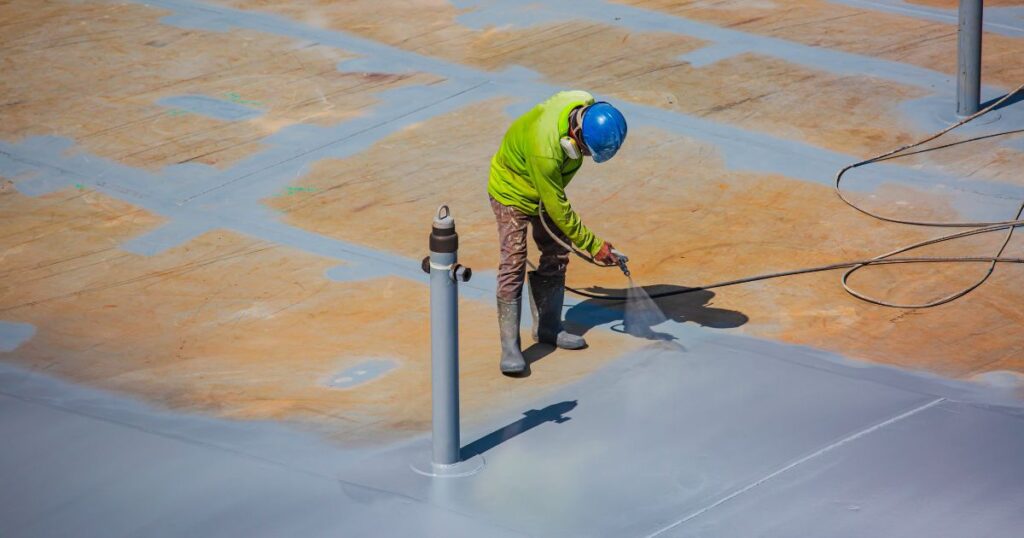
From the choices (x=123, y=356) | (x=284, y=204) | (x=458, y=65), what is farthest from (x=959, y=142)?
(x=123, y=356)

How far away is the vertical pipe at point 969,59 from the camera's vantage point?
10.1m

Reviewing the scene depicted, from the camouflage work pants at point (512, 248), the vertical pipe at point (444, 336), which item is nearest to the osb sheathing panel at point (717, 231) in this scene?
the camouflage work pants at point (512, 248)

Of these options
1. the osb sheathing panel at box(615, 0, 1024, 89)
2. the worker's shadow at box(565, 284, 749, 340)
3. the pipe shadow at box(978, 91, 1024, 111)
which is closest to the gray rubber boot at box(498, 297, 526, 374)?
the worker's shadow at box(565, 284, 749, 340)

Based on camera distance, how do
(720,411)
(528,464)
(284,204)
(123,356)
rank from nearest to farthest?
(528,464) → (720,411) → (123,356) → (284,204)

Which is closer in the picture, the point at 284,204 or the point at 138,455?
the point at 138,455

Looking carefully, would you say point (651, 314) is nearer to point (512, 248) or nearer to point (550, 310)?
point (550, 310)

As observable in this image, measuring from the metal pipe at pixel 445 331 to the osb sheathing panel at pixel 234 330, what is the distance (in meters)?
0.55

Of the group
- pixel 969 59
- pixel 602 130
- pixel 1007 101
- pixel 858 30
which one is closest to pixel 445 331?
pixel 602 130

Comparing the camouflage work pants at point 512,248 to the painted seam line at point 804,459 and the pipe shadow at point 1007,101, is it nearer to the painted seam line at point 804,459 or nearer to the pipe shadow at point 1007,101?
the painted seam line at point 804,459

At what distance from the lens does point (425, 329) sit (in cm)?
752

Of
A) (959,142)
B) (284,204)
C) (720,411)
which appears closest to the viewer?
(720,411)

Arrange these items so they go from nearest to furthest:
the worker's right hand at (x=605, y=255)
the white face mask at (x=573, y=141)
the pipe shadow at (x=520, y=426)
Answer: the pipe shadow at (x=520, y=426) → the white face mask at (x=573, y=141) → the worker's right hand at (x=605, y=255)

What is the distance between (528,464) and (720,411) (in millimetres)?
1064

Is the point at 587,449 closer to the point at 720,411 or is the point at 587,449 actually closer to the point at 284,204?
the point at 720,411
